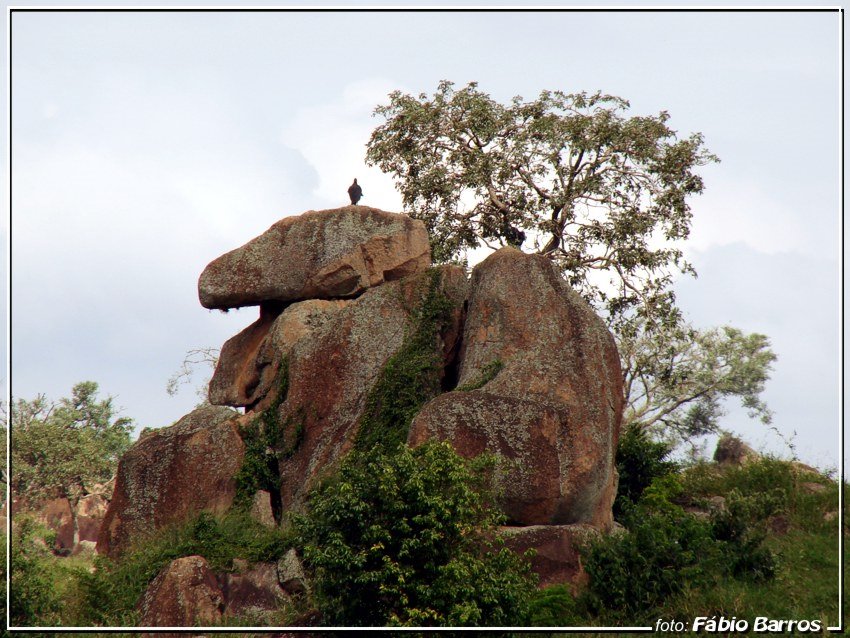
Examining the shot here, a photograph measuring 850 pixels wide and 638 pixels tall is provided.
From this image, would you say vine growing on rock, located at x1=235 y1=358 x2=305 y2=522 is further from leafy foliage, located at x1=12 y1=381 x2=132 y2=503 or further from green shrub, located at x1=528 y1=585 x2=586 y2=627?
leafy foliage, located at x1=12 y1=381 x2=132 y2=503

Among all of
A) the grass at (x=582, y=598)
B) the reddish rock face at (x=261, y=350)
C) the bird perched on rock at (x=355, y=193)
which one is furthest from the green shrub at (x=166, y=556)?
the bird perched on rock at (x=355, y=193)

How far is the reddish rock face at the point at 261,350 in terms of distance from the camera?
26253 mm

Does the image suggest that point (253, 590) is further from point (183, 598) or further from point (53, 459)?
point (53, 459)

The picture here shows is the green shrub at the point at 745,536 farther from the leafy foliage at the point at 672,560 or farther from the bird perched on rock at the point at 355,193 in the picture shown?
the bird perched on rock at the point at 355,193

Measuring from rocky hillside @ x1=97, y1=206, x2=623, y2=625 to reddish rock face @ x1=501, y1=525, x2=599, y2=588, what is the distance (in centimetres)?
3

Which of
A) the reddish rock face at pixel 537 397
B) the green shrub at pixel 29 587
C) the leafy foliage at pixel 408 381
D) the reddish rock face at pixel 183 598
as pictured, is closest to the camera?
the green shrub at pixel 29 587

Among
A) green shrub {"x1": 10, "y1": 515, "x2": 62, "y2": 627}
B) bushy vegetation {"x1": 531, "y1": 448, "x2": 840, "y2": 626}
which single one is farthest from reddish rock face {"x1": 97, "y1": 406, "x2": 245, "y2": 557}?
bushy vegetation {"x1": 531, "y1": 448, "x2": 840, "y2": 626}

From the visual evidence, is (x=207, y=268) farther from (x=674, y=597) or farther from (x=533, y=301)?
(x=674, y=597)

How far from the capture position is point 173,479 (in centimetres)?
2397

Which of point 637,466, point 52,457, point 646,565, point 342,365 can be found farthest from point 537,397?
point 52,457

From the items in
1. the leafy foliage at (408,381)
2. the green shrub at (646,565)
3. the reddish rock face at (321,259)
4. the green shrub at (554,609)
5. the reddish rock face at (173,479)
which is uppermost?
the reddish rock face at (321,259)

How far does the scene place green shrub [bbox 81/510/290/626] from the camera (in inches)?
796

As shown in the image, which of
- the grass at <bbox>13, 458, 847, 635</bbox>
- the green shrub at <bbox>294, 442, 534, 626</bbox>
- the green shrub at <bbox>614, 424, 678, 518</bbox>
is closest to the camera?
the green shrub at <bbox>294, 442, 534, 626</bbox>

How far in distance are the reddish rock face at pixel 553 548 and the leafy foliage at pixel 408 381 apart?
3.88 m
